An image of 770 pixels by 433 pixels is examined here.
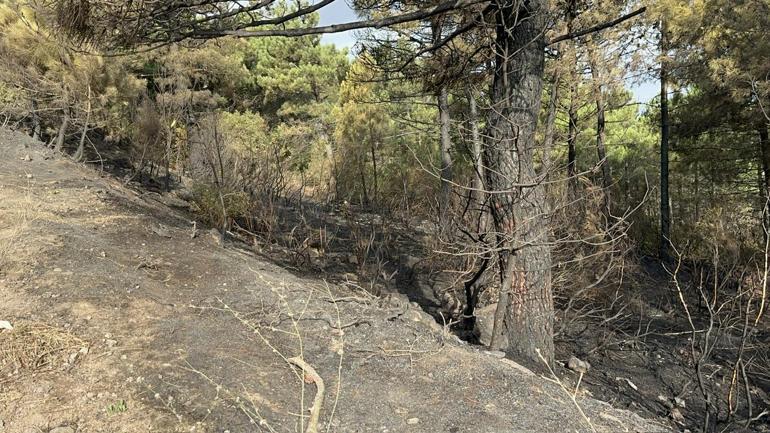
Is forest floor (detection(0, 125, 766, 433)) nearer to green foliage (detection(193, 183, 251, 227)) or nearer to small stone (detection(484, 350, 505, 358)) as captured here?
small stone (detection(484, 350, 505, 358))

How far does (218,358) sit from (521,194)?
2.36 m

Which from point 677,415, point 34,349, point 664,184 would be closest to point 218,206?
point 34,349

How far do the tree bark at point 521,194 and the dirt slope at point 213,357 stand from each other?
1.78 feet

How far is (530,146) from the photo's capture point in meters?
3.97

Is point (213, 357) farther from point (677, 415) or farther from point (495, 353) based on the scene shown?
point (677, 415)

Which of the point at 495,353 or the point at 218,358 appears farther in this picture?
the point at 495,353

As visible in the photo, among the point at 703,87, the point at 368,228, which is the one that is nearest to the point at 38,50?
the point at 368,228

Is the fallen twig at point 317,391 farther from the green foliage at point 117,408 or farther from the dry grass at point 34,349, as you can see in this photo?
the dry grass at point 34,349

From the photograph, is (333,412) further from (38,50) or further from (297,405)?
(38,50)

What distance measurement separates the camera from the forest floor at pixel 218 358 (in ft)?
8.66

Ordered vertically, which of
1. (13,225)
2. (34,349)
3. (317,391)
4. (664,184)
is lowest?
(317,391)

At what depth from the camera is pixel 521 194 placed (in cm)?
405

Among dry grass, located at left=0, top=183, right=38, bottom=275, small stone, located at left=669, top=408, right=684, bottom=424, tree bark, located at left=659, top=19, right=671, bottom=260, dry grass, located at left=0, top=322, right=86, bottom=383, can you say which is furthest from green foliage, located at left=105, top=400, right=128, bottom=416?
tree bark, located at left=659, top=19, right=671, bottom=260

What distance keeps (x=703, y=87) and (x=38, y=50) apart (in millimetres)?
11538
